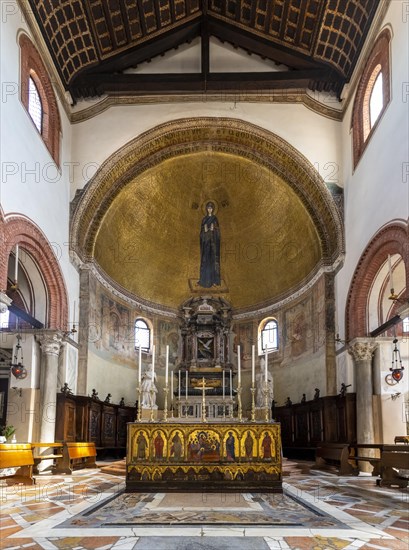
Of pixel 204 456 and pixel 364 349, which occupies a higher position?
pixel 364 349

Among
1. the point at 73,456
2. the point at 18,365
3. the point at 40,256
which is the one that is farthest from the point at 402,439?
the point at 40,256

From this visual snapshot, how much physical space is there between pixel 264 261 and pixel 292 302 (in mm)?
2500

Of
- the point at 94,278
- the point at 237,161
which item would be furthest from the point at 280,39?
the point at 94,278

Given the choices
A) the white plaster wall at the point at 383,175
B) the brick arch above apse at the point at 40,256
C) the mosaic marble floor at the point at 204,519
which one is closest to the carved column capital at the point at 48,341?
the brick arch above apse at the point at 40,256

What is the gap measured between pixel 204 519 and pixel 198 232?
65.5 feet

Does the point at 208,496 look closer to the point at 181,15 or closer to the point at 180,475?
the point at 180,475

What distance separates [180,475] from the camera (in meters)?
12.1

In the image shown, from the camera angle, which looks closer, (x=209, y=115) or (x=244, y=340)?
(x=209, y=115)

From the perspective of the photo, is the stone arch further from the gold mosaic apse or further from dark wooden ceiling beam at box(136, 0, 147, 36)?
dark wooden ceiling beam at box(136, 0, 147, 36)

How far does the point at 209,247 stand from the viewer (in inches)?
1084

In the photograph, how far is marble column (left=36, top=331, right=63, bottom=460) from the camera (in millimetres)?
18828

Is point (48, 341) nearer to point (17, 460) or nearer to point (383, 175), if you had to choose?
point (17, 460)

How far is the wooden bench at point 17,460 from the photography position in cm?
1259

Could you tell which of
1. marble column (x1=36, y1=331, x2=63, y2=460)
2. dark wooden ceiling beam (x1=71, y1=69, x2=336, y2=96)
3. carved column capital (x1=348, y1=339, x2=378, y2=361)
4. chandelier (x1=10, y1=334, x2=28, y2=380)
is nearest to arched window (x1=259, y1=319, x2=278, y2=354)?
carved column capital (x1=348, y1=339, x2=378, y2=361)
